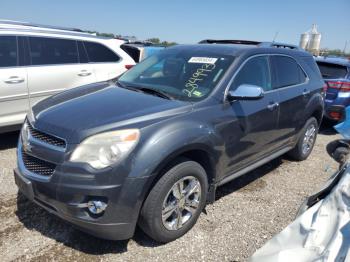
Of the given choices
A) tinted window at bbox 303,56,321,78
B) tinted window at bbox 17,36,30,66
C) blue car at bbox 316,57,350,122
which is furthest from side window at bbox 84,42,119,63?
blue car at bbox 316,57,350,122

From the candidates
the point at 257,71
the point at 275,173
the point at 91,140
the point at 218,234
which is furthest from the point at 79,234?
the point at 275,173

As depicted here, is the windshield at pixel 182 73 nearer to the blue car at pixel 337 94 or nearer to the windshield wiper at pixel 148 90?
the windshield wiper at pixel 148 90

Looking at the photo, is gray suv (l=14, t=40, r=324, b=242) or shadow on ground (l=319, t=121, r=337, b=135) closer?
gray suv (l=14, t=40, r=324, b=242)

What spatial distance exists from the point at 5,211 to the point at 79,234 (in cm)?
86

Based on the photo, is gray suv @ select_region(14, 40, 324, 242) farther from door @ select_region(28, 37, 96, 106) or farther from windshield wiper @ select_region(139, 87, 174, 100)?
door @ select_region(28, 37, 96, 106)

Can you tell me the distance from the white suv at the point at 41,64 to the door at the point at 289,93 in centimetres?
301

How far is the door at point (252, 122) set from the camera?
3467mm

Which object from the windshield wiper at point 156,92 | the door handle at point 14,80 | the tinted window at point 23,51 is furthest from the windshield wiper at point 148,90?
the tinted window at point 23,51

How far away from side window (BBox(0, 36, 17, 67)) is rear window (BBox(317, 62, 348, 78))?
615cm

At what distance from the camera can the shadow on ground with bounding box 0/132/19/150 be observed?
209 inches

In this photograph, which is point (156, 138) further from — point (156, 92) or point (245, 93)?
point (245, 93)

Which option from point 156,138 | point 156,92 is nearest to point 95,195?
point 156,138

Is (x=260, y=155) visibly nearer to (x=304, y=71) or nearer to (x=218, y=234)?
(x=218, y=234)

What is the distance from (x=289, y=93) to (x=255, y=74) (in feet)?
2.57
